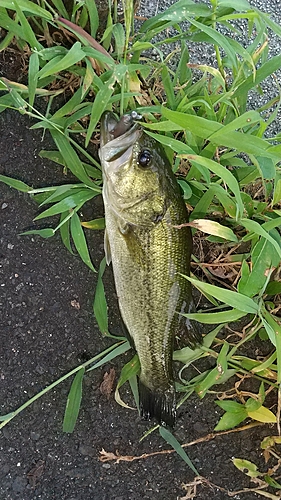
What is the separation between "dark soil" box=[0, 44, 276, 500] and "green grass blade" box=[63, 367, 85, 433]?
0.09 m

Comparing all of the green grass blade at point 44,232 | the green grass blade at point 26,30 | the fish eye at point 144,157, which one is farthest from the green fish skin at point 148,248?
the green grass blade at point 26,30

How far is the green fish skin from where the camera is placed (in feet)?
5.40

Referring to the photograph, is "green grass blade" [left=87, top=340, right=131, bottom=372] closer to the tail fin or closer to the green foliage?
the green foliage

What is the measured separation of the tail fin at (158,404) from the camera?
1.89 metres

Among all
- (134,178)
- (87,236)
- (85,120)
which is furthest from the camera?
(87,236)

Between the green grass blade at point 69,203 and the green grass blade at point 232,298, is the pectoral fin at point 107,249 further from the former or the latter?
the green grass blade at point 232,298

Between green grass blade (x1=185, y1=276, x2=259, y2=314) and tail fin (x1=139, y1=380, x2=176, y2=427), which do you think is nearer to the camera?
green grass blade (x1=185, y1=276, x2=259, y2=314)

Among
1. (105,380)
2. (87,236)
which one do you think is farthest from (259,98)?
(105,380)

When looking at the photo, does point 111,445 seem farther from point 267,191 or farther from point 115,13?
point 115,13

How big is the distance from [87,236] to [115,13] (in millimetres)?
864

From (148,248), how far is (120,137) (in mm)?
384

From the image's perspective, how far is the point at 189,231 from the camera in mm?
1762

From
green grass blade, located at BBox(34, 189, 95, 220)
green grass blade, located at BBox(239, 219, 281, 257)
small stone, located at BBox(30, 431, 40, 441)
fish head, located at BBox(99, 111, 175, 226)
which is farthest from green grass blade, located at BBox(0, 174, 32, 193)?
small stone, located at BBox(30, 431, 40, 441)

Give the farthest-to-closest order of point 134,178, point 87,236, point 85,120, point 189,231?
point 87,236 → point 85,120 → point 189,231 → point 134,178
